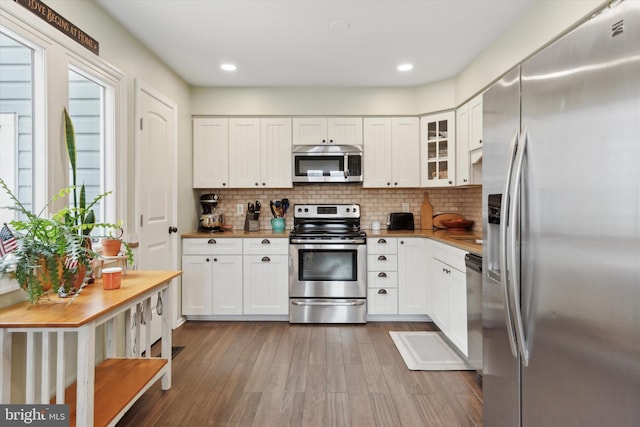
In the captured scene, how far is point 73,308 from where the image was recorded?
1.53m

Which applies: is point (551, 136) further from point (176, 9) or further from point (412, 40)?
point (176, 9)

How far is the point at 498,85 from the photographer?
154 centimetres

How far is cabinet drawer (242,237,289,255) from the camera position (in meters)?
3.71

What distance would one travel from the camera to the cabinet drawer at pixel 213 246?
370cm

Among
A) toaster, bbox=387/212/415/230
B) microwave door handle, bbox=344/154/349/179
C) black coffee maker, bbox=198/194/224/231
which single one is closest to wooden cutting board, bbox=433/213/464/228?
toaster, bbox=387/212/415/230

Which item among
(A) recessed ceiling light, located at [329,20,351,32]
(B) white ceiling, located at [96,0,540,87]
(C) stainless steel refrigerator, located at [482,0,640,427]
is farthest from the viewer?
(A) recessed ceiling light, located at [329,20,351,32]

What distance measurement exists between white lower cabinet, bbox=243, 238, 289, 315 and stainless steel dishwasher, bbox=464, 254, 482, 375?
183cm

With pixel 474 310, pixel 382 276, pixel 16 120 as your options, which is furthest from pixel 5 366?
pixel 382 276

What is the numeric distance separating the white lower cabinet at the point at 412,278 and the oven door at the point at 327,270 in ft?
1.28

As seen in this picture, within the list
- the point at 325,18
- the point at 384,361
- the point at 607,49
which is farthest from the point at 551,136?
the point at 384,361

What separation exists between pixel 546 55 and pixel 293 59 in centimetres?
246

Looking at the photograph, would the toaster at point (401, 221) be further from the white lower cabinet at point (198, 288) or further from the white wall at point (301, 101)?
the white lower cabinet at point (198, 288)

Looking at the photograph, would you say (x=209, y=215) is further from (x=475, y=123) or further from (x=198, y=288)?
(x=475, y=123)

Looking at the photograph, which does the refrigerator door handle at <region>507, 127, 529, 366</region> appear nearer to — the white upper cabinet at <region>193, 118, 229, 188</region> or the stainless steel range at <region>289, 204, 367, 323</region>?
the stainless steel range at <region>289, 204, 367, 323</region>
